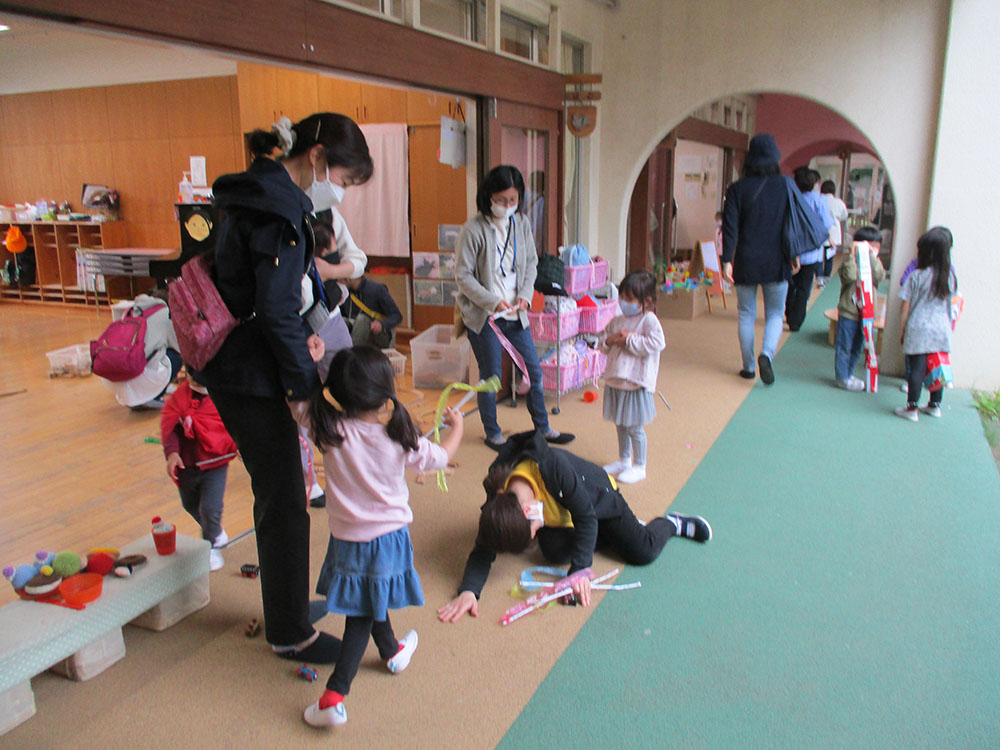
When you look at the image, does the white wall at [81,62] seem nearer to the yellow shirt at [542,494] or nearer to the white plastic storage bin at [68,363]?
the white plastic storage bin at [68,363]

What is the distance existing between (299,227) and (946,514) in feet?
9.74

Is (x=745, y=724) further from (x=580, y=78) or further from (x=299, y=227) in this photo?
(x=580, y=78)

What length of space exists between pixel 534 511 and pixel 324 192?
122 cm

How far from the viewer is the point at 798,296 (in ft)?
23.2

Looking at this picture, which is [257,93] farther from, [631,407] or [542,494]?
[542,494]

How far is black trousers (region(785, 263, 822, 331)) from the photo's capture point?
22.7ft

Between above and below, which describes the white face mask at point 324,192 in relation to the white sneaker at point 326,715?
above

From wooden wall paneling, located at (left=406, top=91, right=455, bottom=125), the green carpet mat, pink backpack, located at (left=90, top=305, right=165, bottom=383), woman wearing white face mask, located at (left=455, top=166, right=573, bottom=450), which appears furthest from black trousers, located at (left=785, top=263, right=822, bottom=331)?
pink backpack, located at (left=90, top=305, right=165, bottom=383)

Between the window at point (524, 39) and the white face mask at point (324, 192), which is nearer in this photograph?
the white face mask at point (324, 192)

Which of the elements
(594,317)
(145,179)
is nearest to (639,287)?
(594,317)

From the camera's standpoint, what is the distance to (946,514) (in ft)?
10.5

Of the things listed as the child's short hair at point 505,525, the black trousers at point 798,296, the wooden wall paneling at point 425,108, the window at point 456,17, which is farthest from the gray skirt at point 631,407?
the black trousers at point 798,296

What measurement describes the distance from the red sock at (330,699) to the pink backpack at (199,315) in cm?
93

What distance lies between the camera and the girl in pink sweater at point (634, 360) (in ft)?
11.0
